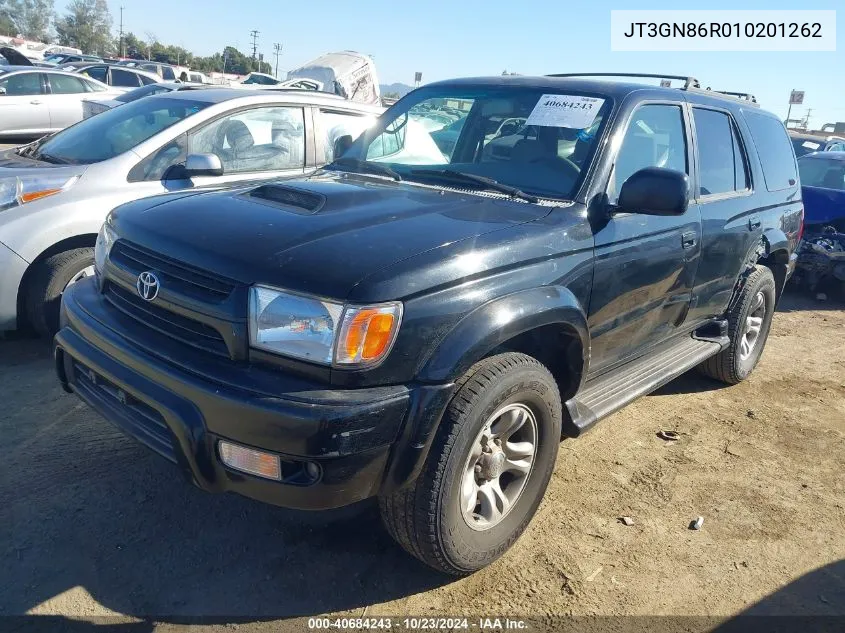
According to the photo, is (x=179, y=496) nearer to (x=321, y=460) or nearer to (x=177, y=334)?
(x=177, y=334)

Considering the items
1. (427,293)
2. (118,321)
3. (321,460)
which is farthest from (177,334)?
(427,293)

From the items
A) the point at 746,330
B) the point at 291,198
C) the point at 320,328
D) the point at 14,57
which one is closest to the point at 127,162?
the point at 291,198

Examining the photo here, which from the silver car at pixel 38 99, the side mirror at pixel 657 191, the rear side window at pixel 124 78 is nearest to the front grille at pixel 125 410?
the side mirror at pixel 657 191

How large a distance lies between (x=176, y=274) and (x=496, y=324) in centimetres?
117

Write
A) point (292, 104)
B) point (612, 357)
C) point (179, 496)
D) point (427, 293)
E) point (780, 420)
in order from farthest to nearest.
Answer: point (292, 104) < point (780, 420) < point (612, 357) < point (179, 496) < point (427, 293)

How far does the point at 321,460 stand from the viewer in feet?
7.01

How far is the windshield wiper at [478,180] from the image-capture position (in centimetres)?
306

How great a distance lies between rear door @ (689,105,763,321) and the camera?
385 centimetres

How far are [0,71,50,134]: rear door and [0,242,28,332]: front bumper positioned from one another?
9.70 meters

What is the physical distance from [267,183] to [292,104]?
2352mm

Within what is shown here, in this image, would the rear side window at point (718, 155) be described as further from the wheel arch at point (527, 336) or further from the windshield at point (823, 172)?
the windshield at point (823, 172)

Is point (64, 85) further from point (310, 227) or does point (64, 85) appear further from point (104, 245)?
point (310, 227)

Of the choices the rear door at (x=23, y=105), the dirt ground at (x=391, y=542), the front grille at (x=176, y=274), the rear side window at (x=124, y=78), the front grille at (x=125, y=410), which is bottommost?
the dirt ground at (x=391, y=542)

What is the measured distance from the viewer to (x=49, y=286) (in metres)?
4.25
